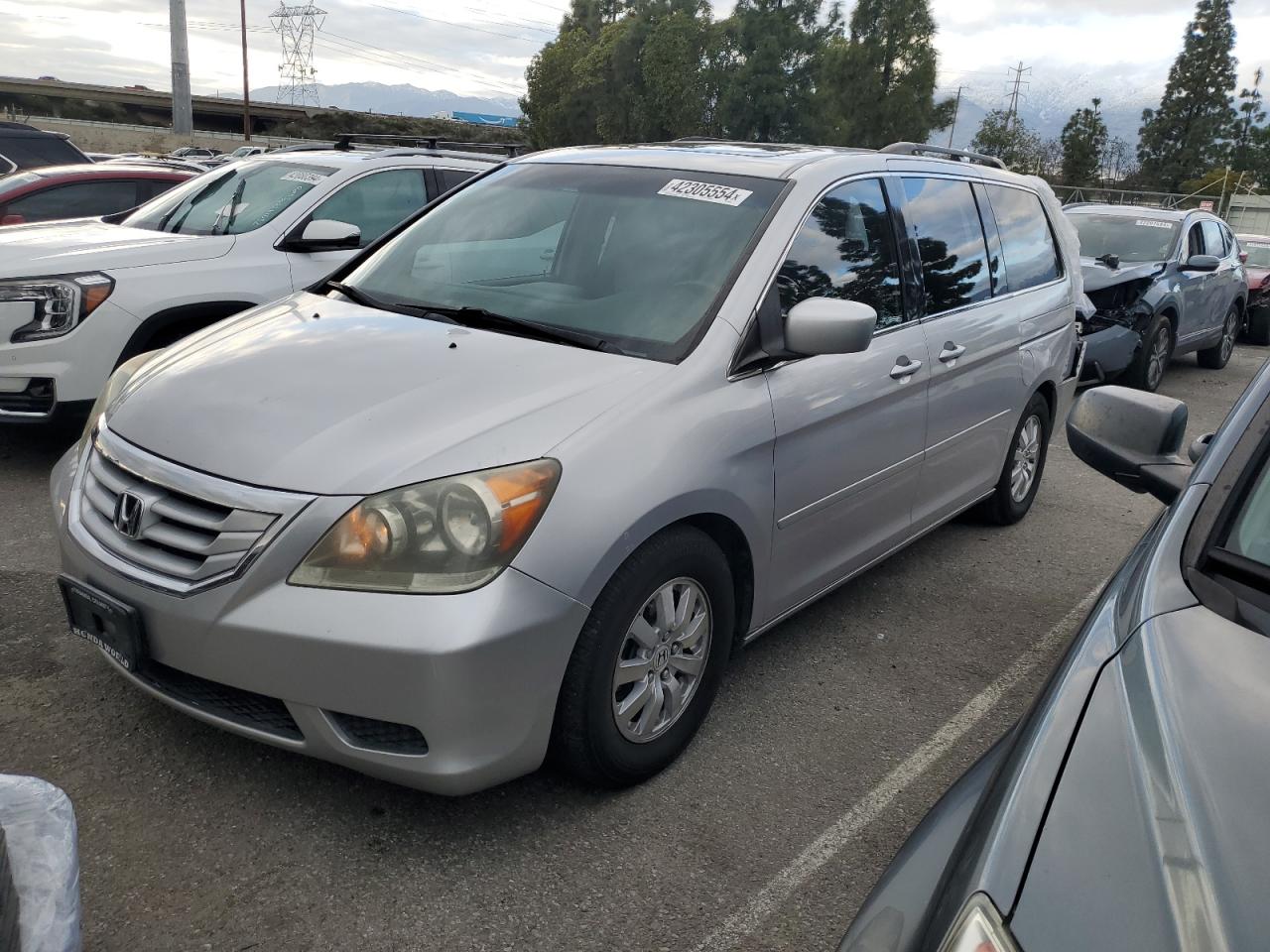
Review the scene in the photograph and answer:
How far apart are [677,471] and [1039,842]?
1.61 meters

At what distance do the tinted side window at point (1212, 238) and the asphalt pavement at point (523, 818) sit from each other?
8.57m

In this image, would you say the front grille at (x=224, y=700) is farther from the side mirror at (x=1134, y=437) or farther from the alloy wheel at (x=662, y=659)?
the side mirror at (x=1134, y=437)

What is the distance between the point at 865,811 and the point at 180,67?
38.9 metres

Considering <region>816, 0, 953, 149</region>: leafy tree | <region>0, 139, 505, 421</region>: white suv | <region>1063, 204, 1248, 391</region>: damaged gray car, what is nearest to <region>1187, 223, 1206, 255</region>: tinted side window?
<region>1063, 204, 1248, 391</region>: damaged gray car

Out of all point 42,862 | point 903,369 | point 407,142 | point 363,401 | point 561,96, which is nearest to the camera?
point 42,862

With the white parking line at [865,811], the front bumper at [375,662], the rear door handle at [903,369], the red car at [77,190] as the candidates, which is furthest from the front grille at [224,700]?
the red car at [77,190]

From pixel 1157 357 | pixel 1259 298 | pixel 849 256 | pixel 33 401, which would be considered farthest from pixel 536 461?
pixel 1259 298

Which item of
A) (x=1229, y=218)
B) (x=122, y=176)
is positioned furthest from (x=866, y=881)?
(x=1229, y=218)

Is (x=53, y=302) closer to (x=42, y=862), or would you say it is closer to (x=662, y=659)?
(x=662, y=659)

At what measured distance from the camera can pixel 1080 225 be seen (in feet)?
34.1

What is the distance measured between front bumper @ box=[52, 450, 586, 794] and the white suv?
9.87ft

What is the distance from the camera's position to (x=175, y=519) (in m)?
2.56

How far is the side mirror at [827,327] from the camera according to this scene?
10.0 ft

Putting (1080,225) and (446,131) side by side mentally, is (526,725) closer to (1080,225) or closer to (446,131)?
(1080,225)
